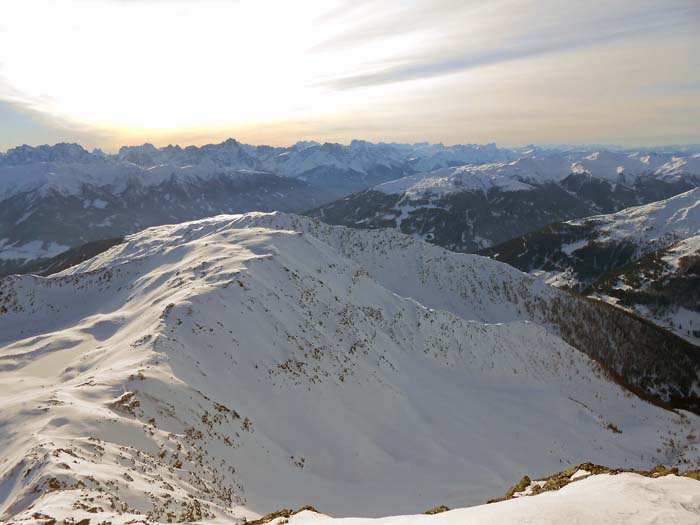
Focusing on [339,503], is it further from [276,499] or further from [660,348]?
[660,348]

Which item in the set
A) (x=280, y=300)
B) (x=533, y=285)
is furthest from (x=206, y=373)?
(x=533, y=285)

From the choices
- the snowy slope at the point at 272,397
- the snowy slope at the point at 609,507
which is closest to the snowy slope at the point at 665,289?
the snowy slope at the point at 272,397

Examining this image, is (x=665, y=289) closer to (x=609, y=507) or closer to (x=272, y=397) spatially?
(x=272, y=397)

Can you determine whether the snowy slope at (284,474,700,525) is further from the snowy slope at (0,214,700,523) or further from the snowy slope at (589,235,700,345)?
the snowy slope at (589,235,700,345)

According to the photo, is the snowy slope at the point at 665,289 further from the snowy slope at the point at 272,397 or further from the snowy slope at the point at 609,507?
the snowy slope at the point at 609,507

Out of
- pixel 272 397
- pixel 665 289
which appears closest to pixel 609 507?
pixel 272 397

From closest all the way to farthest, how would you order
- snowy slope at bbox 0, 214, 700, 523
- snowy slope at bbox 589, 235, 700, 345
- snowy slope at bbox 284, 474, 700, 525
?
snowy slope at bbox 284, 474, 700, 525 < snowy slope at bbox 0, 214, 700, 523 < snowy slope at bbox 589, 235, 700, 345

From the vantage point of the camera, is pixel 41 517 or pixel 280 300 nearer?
pixel 41 517

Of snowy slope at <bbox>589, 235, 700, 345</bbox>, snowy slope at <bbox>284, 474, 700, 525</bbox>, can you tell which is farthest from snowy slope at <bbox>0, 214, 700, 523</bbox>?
snowy slope at <bbox>589, 235, 700, 345</bbox>
